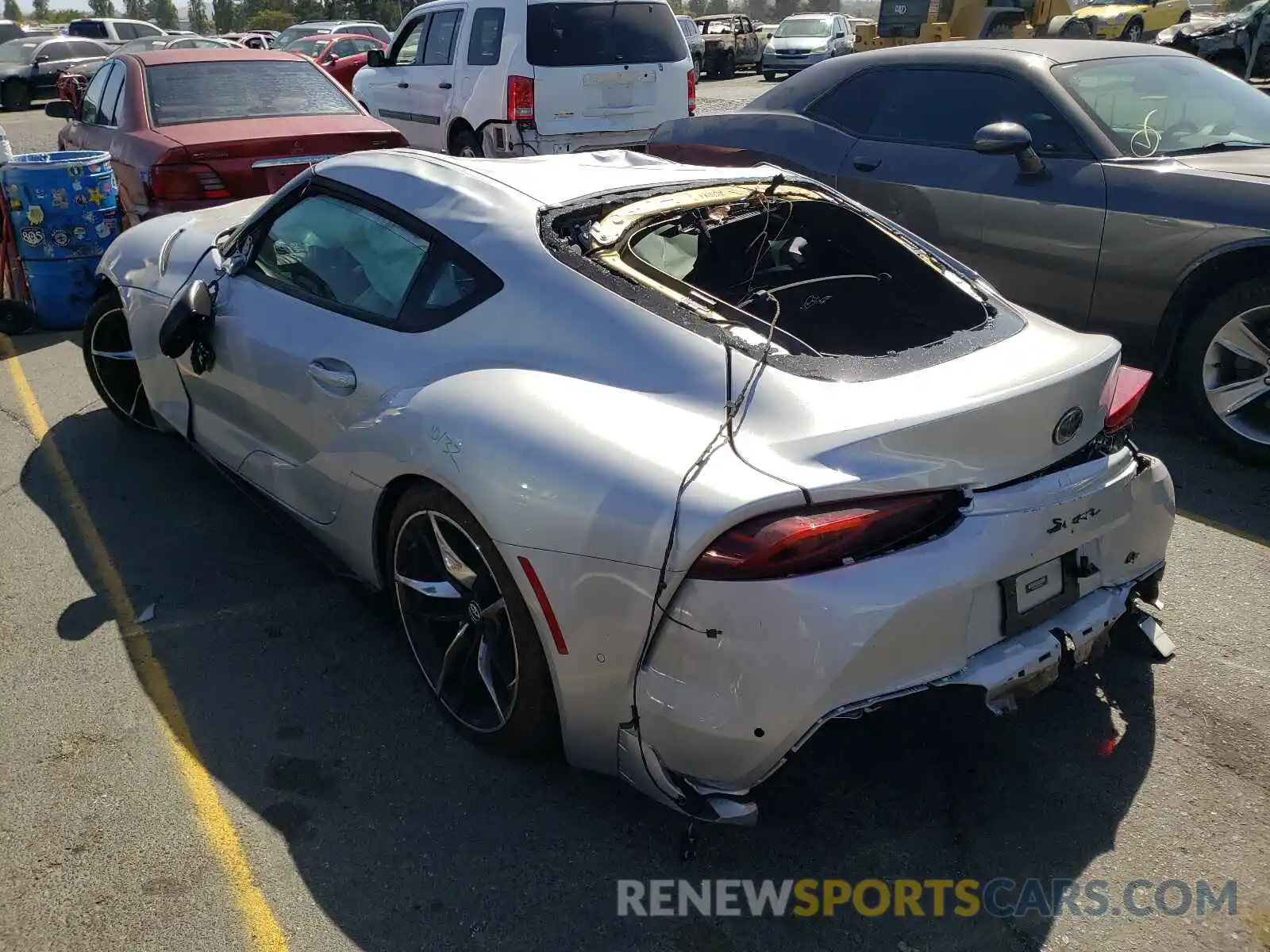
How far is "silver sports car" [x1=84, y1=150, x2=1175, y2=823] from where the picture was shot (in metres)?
2.24

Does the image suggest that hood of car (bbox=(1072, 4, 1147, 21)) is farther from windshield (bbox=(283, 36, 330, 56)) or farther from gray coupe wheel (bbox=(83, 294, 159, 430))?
gray coupe wheel (bbox=(83, 294, 159, 430))

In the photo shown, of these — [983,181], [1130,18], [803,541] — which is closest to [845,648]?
[803,541]

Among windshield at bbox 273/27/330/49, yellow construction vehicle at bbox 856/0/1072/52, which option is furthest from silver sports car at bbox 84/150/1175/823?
windshield at bbox 273/27/330/49

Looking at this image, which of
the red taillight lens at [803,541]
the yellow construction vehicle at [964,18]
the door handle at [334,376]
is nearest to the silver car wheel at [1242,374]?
the red taillight lens at [803,541]

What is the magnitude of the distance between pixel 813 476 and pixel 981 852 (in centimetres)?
108

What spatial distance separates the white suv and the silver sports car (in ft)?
20.1

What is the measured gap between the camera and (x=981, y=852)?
2.59 m

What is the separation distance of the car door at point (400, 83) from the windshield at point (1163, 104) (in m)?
7.28

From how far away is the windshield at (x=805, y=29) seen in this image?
29422 millimetres

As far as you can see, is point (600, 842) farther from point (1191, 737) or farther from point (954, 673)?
point (1191, 737)

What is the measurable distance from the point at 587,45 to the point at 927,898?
28.4ft

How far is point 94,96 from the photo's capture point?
843 cm

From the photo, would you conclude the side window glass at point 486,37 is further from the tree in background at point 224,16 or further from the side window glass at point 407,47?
the tree in background at point 224,16

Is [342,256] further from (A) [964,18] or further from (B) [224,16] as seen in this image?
(B) [224,16]
